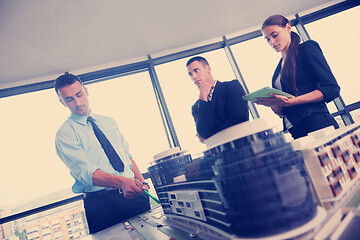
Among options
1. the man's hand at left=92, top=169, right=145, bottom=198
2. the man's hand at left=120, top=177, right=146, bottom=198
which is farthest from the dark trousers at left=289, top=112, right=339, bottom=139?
the man's hand at left=92, top=169, right=145, bottom=198

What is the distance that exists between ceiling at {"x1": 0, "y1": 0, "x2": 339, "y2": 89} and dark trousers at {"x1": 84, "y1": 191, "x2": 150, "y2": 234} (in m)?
2.02

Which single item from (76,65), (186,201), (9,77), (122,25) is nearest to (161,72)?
(122,25)

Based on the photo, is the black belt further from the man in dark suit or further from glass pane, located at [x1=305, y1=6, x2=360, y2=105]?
glass pane, located at [x1=305, y1=6, x2=360, y2=105]

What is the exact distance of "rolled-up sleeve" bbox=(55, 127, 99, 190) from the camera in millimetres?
2055

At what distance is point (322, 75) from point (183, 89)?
8.54ft

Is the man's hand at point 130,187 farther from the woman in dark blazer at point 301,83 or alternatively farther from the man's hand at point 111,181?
the woman in dark blazer at point 301,83

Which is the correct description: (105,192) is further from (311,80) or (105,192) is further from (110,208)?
(311,80)

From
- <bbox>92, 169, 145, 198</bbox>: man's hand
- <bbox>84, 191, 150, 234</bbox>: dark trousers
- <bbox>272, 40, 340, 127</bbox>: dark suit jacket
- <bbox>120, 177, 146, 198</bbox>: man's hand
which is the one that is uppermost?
<bbox>272, 40, 340, 127</bbox>: dark suit jacket

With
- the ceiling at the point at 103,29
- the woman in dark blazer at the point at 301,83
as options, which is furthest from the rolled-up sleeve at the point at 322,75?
the ceiling at the point at 103,29

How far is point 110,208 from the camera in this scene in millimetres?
1976

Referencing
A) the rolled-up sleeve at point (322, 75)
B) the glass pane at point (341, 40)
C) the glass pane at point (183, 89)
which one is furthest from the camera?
the glass pane at point (341, 40)

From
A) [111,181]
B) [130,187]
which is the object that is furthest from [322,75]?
[111,181]

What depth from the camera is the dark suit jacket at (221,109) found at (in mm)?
1498

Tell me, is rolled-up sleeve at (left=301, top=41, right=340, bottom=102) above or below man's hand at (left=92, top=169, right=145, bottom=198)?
above
